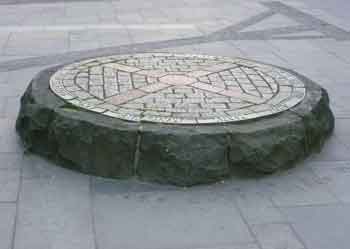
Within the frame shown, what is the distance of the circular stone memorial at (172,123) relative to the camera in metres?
4.19

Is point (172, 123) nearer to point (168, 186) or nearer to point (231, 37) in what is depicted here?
point (168, 186)

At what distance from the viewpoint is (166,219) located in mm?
3803

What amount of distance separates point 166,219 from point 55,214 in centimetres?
72

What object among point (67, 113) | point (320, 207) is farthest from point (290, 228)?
point (67, 113)

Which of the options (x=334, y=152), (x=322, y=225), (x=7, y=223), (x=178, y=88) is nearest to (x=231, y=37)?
(x=178, y=88)

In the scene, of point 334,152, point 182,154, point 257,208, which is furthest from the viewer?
point 334,152

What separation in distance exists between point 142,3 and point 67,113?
25.6 feet

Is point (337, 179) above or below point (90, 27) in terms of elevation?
above

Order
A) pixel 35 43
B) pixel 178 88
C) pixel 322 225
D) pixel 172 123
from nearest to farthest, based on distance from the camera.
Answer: pixel 322 225, pixel 172 123, pixel 178 88, pixel 35 43

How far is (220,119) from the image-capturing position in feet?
14.4

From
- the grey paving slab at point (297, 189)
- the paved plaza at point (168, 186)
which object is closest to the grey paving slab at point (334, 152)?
the paved plaza at point (168, 186)

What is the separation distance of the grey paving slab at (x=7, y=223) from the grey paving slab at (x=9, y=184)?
0.33 feet

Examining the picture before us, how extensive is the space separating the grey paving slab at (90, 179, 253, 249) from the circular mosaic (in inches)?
23.1

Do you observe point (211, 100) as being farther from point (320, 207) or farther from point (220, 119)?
point (320, 207)
